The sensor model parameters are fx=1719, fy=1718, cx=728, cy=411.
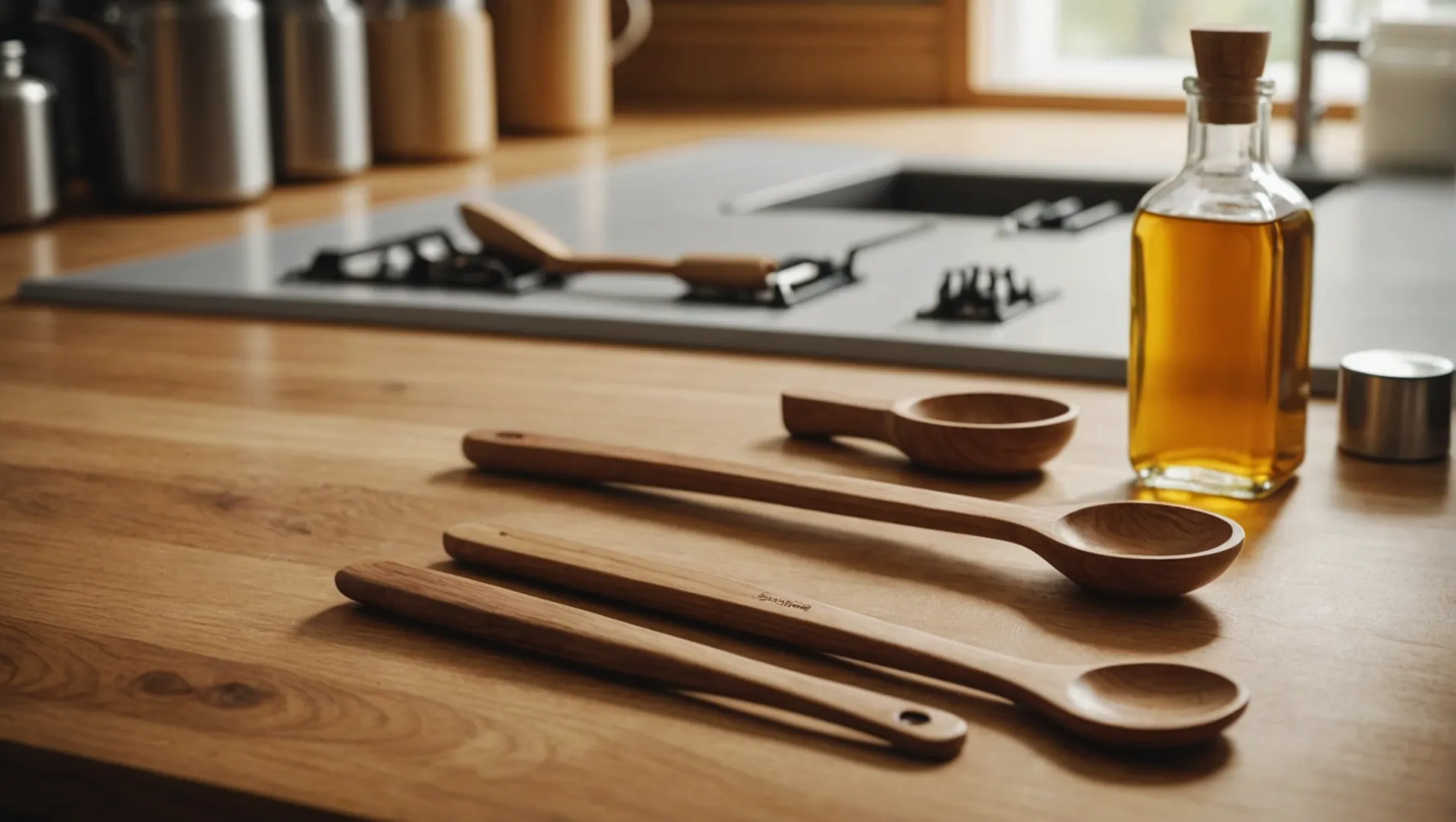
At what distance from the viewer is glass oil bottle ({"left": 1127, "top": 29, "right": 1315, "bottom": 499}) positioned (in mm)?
785

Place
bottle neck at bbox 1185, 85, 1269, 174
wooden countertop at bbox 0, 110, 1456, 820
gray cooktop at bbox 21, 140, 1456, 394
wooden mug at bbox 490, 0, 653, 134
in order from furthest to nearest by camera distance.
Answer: wooden mug at bbox 490, 0, 653, 134
gray cooktop at bbox 21, 140, 1456, 394
bottle neck at bbox 1185, 85, 1269, 174
wooden countertop at bbox 0, 110, 1456, 820

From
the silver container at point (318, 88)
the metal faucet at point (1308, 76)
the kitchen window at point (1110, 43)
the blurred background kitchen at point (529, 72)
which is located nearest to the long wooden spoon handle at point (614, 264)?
the blurred background kitchen at point (529, 72)

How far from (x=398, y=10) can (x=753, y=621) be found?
1600 millimetres

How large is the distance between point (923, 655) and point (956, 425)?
0.26 m

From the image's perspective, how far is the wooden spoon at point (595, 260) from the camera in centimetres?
124

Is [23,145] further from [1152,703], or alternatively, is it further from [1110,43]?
[1110,43]

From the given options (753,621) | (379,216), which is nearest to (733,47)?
(379,216)

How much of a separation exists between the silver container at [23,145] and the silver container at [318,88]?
28cm

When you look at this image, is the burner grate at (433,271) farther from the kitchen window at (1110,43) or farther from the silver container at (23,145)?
the kitchen window at (1110,43)

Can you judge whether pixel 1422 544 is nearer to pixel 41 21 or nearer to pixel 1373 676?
pixel 1373 676

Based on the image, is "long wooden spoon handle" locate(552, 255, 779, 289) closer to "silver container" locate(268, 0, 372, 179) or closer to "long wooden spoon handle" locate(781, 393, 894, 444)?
"long wooden spoon handle" locate(781, 393, 894, 444)

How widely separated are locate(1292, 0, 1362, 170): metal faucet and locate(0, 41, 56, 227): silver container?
1288 mm

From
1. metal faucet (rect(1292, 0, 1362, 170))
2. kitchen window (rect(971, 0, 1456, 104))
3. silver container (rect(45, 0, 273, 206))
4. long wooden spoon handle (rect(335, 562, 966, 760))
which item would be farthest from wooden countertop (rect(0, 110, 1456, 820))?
kitchen window (rect(971, 0, 1456, 104))

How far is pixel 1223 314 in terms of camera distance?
790 millimetres
